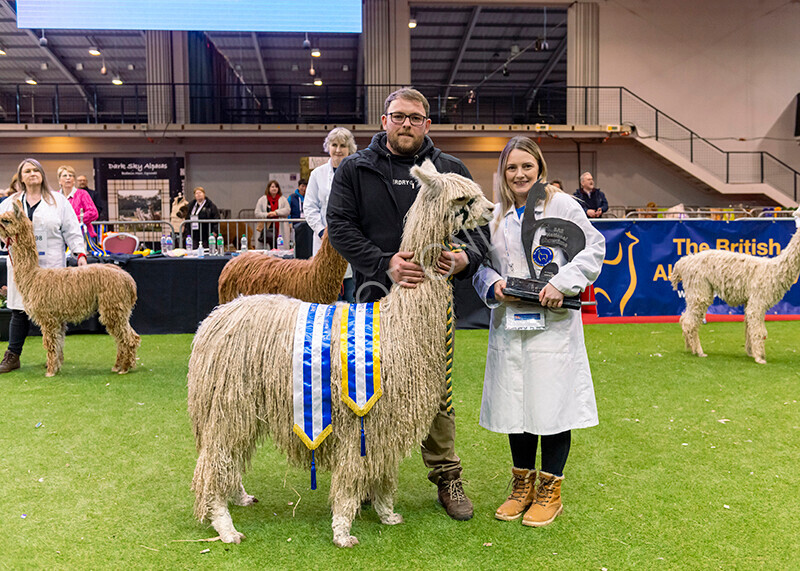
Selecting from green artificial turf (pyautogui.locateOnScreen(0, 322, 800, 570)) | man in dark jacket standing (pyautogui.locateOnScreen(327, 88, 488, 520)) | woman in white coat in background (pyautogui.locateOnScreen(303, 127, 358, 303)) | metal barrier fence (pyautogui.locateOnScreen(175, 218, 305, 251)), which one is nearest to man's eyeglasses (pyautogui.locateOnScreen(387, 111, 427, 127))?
man in dark jacket standing (pyautogui.locateOnScreen(327, 88, 488, 520))

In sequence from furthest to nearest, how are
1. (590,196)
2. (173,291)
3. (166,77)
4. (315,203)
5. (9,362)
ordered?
(166,77) → (590,196) → (173,291) → (9,362) → (315,203)

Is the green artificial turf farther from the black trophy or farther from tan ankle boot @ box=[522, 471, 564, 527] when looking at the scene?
the black trophy

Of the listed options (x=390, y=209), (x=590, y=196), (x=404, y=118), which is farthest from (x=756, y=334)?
(x=590, y=196)

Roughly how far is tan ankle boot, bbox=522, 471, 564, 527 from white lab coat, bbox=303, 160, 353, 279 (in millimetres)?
2964

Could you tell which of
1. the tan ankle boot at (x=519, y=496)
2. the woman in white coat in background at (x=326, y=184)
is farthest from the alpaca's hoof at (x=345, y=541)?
the woman in white coat in background at (x=326, y=184)

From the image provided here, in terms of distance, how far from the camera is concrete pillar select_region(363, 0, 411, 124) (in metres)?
17.8

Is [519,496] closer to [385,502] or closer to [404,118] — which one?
[385,502]

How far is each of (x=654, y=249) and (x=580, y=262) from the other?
6.40m

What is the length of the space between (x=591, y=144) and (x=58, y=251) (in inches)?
641

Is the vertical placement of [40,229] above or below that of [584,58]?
below

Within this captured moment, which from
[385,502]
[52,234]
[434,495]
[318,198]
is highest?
[318,198]

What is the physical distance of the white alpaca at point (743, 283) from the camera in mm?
6098

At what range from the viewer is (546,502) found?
9.43 ft

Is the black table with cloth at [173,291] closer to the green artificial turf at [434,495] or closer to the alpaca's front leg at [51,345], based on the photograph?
the alpaca's front leg at [51,345]
